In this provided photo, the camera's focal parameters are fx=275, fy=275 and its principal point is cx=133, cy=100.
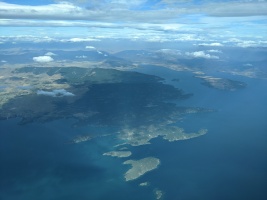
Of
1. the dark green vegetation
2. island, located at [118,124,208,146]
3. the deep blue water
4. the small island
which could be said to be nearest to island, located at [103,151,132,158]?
the deep blue water

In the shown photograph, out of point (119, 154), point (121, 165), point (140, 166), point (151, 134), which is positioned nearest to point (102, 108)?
point (151, 134)

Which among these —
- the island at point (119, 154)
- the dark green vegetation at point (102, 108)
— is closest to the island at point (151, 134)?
the dark green vegetation at point (102, 108)

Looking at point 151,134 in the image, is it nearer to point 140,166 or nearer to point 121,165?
point 140,166

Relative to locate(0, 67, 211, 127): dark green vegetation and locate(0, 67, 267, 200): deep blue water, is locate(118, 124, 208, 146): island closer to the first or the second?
locate(0, 67, 267, 200): deep blue water

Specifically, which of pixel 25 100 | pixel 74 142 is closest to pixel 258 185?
pixel 74 142

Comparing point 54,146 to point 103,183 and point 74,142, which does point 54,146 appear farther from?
point 103,183

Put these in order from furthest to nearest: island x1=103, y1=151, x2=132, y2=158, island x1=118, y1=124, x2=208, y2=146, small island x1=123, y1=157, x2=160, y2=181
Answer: island x1=118, y1=124, x2=208, y2=146 → island x1=103, y1=151, x2=132, y2=158 → small island x1=123, y1=157, x2=160, y2=181

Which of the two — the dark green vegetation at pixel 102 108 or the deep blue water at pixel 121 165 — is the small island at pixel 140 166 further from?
the dark green vegetation at pixel 102 108
